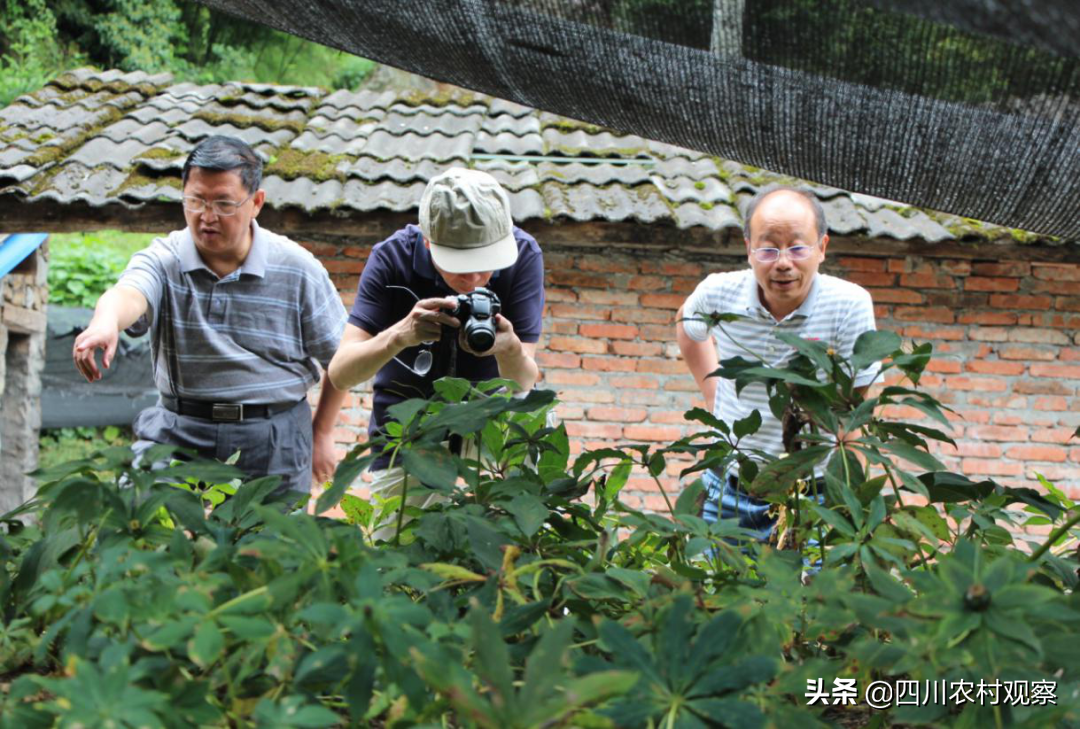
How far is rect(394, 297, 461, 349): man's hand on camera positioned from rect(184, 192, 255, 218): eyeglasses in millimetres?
947

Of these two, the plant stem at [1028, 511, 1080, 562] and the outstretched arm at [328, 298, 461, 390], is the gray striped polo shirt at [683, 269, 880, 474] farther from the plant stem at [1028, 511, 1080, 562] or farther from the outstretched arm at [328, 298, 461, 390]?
the plant stem at [1028, 511, 1080, 562]

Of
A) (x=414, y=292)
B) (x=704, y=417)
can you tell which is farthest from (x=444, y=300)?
(x=704, y=417)

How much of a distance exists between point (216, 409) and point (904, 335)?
4.73m

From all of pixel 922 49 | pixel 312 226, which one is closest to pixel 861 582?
pixel 922 49

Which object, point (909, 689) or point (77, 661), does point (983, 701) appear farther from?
point (77, 661)

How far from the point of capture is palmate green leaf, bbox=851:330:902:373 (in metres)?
1.20

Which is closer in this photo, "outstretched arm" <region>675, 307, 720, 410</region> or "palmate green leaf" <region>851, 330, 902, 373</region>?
"palmate green leaf" <region>851, 330, 902, 373</region>

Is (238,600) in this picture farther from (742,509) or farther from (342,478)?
(742,509)

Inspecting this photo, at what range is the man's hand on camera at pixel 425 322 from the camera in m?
2.72

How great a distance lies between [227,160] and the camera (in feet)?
11.0

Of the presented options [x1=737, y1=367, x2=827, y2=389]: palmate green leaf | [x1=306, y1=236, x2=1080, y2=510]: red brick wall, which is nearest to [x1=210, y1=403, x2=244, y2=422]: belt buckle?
[x1=737, y1=367, x2=827, y2=389]: palmate green leaf

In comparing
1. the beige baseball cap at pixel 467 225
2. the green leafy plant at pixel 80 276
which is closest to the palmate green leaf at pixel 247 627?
the beige baseball cap at pixel 467 225

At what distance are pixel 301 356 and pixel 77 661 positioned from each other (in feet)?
9.85

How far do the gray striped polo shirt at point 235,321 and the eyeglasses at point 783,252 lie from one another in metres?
1.49
